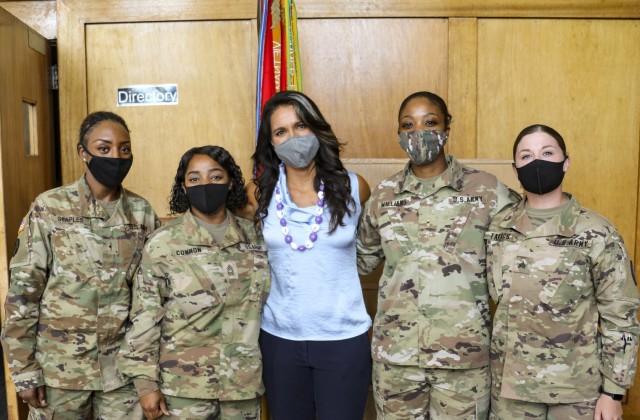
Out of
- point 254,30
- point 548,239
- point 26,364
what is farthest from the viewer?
point 254,30

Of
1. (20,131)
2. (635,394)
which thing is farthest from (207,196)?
(635,394)

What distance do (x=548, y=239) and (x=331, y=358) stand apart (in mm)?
840

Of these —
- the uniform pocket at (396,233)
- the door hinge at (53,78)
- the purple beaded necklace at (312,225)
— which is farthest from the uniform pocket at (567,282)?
the door hinge at (53,78)

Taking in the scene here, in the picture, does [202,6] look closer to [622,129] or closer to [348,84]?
[348,84]

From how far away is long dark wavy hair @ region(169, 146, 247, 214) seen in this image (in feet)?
7.00

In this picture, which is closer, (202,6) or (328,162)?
(328,162)

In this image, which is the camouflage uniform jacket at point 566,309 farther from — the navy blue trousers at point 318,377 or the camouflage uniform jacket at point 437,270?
the navy blue trousers at point 318,377

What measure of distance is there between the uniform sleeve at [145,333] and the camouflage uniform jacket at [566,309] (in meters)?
1.20

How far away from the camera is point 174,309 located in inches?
79.9

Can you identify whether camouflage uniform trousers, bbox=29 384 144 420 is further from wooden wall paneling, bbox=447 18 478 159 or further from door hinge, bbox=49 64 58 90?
wooden wall paneling, bbox=447 18 478 159

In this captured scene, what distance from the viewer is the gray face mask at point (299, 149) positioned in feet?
6.76

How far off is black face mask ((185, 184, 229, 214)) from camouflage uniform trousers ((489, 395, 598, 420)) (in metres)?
1.21

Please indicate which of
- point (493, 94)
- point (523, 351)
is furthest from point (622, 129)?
point (523, 351)

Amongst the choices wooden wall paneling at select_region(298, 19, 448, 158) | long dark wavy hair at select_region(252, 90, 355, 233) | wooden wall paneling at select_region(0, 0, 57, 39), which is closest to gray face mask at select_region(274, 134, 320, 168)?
long dark wavy hair at select_region(252, 90, 355, 233)
